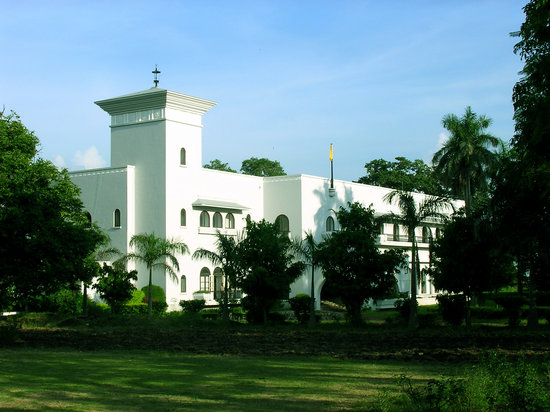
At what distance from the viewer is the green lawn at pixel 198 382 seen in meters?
10.3

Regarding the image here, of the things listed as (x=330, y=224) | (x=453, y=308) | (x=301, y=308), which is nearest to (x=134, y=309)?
(x=301, y=308)

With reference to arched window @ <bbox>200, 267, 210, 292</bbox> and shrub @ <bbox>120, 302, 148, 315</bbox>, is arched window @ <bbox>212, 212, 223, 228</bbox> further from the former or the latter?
shrub @ <bbox>120, 302, 148, 315</bbox>

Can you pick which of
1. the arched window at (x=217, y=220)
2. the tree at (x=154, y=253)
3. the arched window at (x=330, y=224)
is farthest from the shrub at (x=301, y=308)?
the arched window at (x=330, y=224)

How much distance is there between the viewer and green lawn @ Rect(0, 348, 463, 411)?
10.3m

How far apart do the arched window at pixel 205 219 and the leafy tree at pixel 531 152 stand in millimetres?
23491

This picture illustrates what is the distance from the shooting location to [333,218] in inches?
1901

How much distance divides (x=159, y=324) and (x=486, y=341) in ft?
48.3

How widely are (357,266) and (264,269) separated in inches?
164

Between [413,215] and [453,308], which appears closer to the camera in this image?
[413,215]

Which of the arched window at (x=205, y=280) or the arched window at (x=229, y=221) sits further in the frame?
the arched window at (x=229, y=221)

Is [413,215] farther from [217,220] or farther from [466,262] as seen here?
[217,220]

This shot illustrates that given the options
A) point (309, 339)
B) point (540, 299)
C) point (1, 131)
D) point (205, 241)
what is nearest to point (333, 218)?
point (205, 241)

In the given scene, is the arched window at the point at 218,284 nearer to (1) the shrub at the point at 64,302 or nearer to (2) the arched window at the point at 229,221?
(2) the arched window at the point at 229,221

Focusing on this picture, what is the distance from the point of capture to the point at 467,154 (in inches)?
1724
